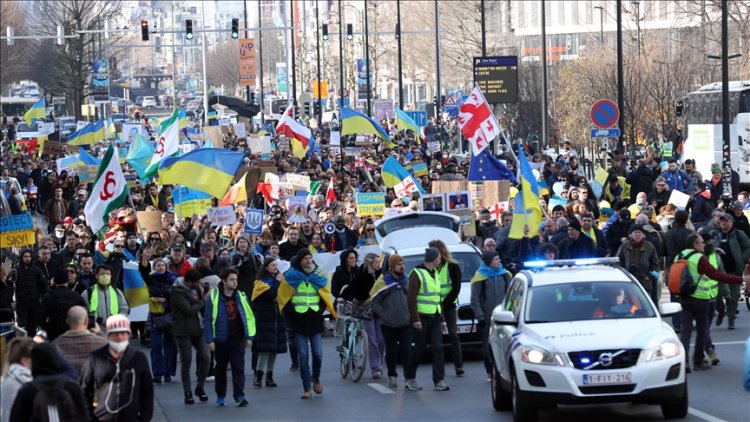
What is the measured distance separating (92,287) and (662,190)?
11.0m

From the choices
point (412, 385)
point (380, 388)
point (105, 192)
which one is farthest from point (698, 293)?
point (105, 192)

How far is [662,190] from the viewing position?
26.0 metres

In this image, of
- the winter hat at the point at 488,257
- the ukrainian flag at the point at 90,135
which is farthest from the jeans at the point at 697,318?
the ukrainian flag at the point at 90,135

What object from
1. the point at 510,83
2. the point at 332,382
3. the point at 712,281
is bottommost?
the point at 332,382

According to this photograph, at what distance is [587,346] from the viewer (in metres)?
13.1

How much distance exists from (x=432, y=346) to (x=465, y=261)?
3.73 meters

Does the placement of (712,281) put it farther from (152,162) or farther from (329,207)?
(152,162)

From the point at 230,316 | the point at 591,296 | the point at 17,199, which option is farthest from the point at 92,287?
the point at 17,199

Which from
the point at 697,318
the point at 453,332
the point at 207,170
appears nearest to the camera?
the point at 697,318

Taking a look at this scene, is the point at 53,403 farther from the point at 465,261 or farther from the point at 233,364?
the point at 465,261

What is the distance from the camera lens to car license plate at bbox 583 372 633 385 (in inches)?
511

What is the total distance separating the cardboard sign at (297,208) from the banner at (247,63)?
51.6 metres

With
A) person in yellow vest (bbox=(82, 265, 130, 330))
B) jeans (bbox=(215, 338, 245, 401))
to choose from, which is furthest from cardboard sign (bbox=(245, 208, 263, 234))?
jeans (bbox=(215, 338, 245, 401))

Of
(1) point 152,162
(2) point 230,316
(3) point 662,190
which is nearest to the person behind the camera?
(2) point 230,316
